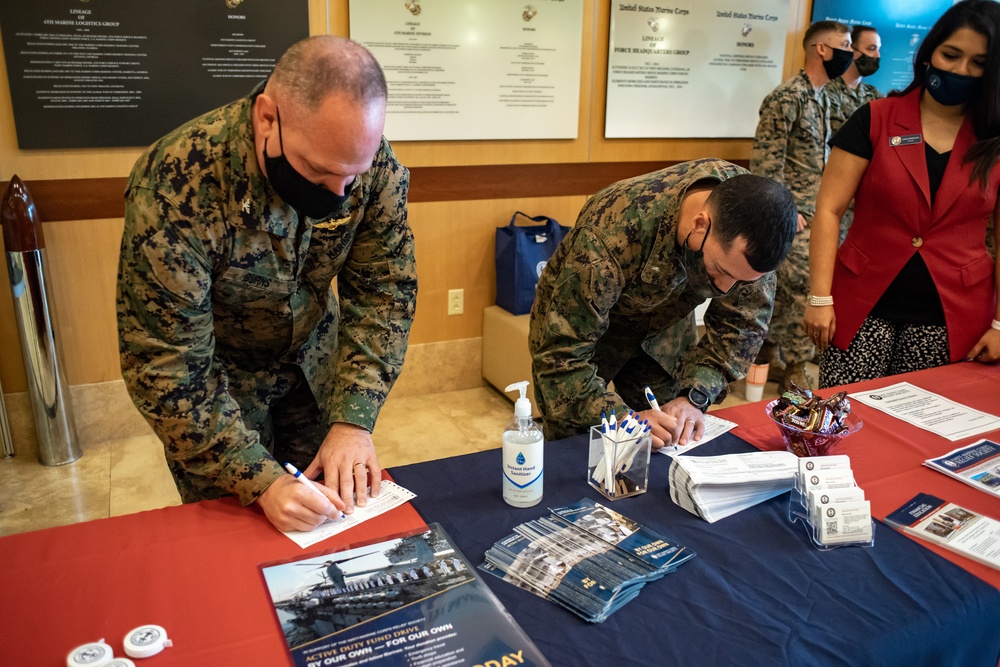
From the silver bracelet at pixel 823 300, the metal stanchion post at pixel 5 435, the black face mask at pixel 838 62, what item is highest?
the black face mask at pixel 838 62

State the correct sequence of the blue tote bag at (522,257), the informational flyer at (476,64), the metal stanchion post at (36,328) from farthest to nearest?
the blue tote bag at (522,257)
the informational flyer at (476,64)
the metal stanchion post at (36,328)

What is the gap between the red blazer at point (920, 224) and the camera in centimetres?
191

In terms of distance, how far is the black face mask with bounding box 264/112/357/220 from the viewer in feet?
3.92

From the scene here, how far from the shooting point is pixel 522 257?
344cm

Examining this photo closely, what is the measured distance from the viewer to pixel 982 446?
60.7 inches

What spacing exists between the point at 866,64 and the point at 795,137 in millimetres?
740

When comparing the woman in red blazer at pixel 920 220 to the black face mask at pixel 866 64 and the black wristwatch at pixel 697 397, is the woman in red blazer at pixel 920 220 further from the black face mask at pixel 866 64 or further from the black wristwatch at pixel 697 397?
the black face mask at pixel 866 64

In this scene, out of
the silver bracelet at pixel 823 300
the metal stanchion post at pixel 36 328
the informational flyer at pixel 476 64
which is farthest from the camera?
the informational flyer at pixel 476 64

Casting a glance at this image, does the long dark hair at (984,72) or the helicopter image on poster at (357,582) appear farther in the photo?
the long dark hair at (984,72)

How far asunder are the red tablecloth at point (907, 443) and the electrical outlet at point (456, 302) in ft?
6.74

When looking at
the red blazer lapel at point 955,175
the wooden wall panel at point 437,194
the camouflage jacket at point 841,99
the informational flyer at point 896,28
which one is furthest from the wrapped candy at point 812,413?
the informational flyer at point 896,28

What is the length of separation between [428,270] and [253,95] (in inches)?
88.7

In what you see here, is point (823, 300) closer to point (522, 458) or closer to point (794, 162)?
point (522, 458)

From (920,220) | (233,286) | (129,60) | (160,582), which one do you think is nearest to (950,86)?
(920,220)
